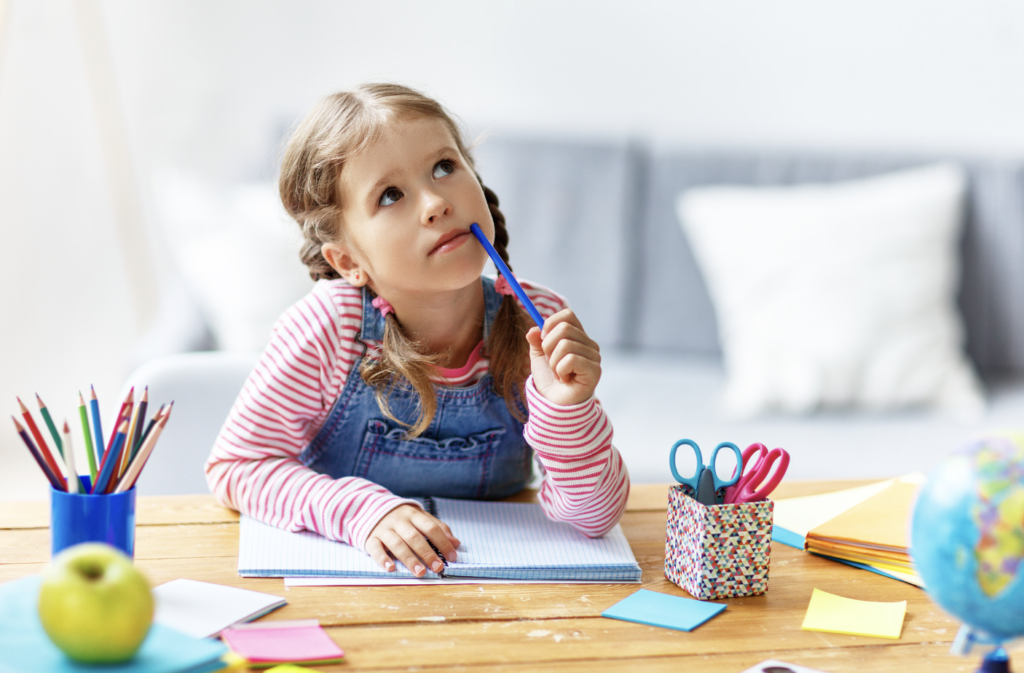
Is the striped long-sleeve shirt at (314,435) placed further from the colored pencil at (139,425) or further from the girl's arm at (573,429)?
the colored pencil at (139,425)

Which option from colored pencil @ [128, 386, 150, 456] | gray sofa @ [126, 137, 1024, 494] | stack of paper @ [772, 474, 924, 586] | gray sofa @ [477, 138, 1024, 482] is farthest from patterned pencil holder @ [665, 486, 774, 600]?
gray sofa @ [477, 138, 1024, 482]

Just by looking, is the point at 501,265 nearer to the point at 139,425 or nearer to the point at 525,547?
the point at 525,547

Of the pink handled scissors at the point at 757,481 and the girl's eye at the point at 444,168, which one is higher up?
the girl's eye at the point at 444,168

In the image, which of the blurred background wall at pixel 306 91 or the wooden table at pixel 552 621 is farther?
the blurred background wall at pixel 306 91

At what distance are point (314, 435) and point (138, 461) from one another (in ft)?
1.06

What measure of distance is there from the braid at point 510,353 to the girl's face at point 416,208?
71mm

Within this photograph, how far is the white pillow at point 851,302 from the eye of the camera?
6.77 ft

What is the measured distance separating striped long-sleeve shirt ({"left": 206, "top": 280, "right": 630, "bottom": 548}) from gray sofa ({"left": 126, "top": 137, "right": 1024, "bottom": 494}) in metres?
0.98

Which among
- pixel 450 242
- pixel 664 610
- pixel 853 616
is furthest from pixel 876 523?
pixel 450 242

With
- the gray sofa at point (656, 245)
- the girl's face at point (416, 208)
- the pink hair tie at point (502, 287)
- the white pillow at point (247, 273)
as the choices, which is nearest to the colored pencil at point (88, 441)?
the girl's face at point (416, 208)

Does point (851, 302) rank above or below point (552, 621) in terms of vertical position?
above

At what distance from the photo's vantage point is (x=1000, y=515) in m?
0.52

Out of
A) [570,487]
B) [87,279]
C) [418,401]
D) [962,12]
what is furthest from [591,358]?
[87,279]

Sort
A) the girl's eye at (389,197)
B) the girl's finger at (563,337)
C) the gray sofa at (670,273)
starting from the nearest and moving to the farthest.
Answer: the girl's finger at (563,337)
the girl's eye at (389,197)
the gray sofa at (670,273)
